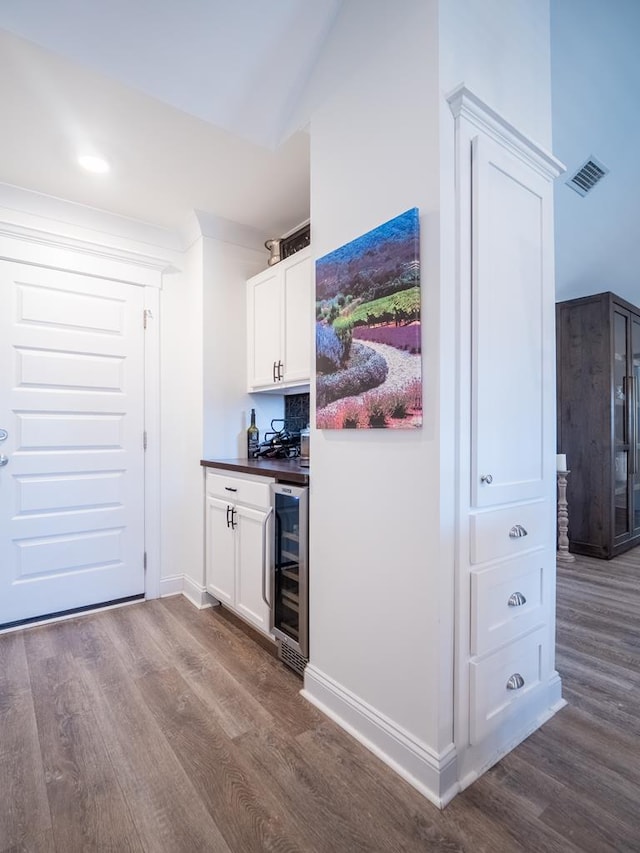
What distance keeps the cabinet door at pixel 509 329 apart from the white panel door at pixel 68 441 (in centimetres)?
231

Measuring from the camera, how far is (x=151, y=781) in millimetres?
1436

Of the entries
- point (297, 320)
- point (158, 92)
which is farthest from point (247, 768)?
point (158, 92)

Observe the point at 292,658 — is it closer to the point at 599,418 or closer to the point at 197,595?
the point at 197,595

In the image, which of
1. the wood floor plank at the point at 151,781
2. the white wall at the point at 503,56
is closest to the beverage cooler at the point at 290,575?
the wood floor plank at the point at 151,781

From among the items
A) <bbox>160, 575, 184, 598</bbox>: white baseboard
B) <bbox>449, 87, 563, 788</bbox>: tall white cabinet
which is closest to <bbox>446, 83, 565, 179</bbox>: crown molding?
<bbox>449, 87, 563, 788</bbox>: tall white cabinet

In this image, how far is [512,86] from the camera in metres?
1.67

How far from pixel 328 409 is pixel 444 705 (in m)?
1.09

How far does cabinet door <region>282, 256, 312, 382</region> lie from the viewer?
96.8 inches

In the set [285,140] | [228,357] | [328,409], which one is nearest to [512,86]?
[285,140]

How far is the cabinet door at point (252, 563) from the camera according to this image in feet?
7.22

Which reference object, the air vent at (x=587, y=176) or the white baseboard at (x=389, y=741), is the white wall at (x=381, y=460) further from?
the air vent at (x=587, y=176)

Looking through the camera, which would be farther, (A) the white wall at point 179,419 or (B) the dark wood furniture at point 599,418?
(B) the dark wood furniture at point 599,418

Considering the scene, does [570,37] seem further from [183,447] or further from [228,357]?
[183,447]

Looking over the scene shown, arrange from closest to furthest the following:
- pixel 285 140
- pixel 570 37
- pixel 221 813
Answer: pixel 221 813 < pixel 285 140 < pixel 570 37
